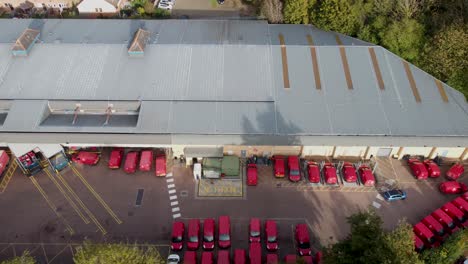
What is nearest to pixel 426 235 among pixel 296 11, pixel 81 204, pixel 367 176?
pixel 367 176

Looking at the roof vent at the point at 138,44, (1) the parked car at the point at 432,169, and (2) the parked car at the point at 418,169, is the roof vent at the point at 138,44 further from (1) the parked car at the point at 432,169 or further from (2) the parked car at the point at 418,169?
(1) the parked car at the point at 432,169

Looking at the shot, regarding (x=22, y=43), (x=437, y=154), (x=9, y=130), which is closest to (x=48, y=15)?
(x=22, y=43)

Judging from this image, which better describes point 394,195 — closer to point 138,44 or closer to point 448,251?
point 448,251

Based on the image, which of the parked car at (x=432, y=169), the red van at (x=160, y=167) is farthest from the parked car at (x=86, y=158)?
the parked car at (x=432, y=169)

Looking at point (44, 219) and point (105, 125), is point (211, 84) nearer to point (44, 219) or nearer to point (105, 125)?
point (105, 125)

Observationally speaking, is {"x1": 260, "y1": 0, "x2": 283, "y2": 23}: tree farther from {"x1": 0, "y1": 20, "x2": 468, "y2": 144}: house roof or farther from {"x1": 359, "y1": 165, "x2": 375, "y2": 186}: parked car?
{"x1": 359, "y1": 165, "x2": 375, "y2": 186}: parked car

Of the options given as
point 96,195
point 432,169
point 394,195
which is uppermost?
point 432,169

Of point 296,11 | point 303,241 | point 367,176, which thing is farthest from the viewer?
point 296,11
